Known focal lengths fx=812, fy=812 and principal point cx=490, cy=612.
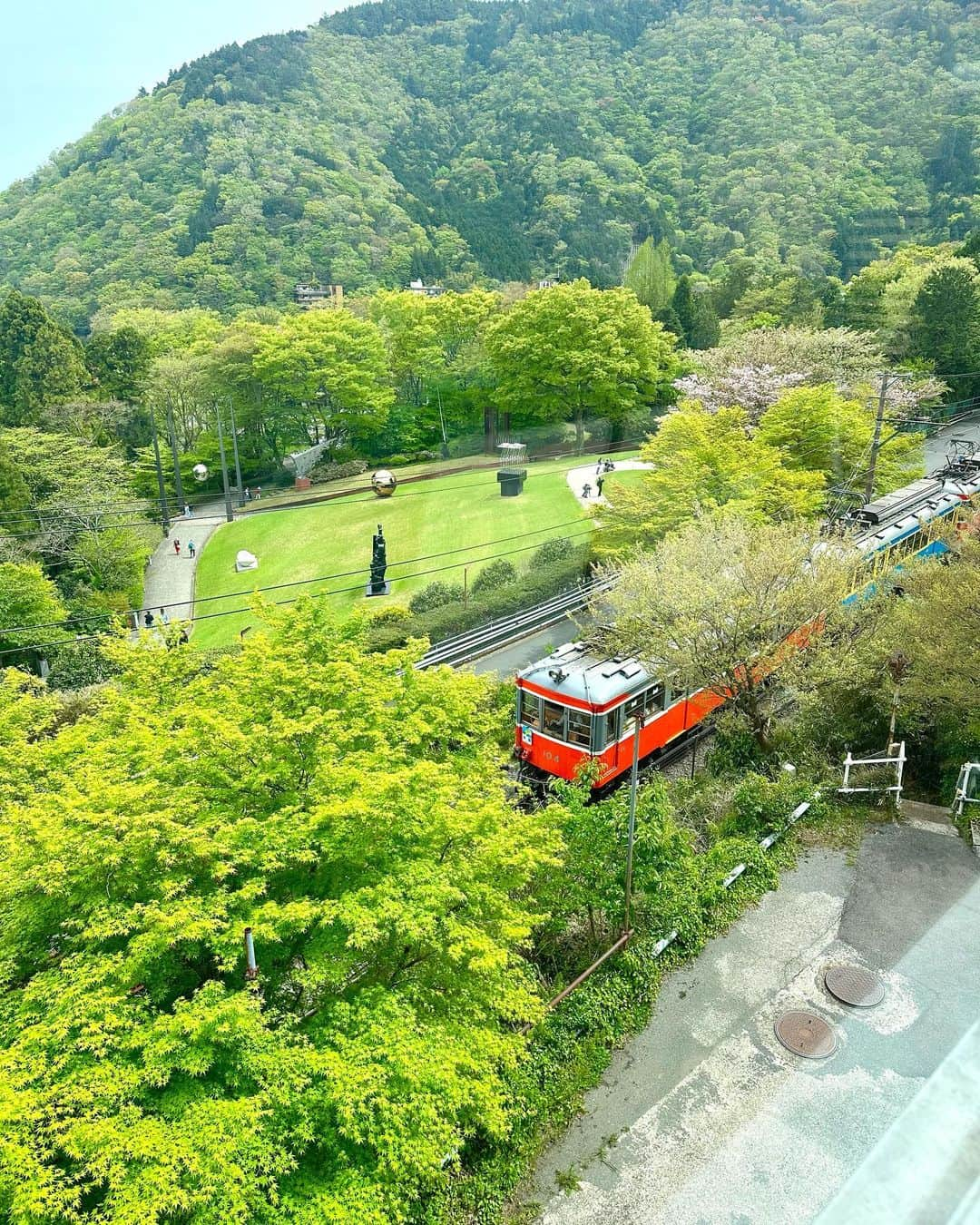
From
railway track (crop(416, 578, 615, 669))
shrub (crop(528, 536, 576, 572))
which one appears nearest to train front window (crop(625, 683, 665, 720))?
railway track (crop(416, 578, 615, 669))

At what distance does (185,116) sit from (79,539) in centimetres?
10581

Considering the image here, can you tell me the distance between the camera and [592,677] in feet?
54.1

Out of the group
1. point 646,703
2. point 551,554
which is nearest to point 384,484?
point 551,554

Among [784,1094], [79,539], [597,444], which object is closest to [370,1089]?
[784,1094]

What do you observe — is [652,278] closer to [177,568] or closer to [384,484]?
[384,484]

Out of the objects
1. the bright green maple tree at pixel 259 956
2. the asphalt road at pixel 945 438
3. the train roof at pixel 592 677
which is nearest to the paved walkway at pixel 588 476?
the asphalt road at pixel 945 438

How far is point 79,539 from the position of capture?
34656 millimetres

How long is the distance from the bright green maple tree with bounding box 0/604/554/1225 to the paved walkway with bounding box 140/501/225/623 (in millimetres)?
23771

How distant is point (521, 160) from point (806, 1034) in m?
130

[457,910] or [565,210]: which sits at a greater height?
[565,210]

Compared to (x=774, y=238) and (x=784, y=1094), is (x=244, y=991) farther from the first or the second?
(x=774, y=238)

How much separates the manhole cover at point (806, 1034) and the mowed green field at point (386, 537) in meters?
22.4

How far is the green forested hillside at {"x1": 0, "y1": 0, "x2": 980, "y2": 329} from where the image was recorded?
91.4 m

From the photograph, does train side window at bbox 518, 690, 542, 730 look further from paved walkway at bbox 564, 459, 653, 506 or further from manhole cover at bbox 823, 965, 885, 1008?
paved walkway at bbox 564, 459, 653, 506
